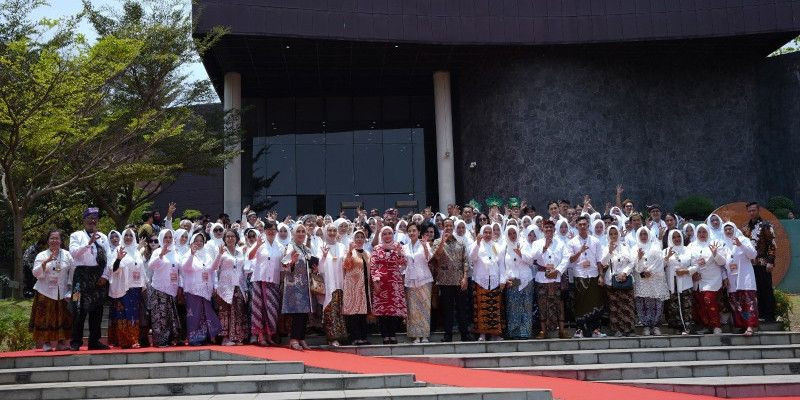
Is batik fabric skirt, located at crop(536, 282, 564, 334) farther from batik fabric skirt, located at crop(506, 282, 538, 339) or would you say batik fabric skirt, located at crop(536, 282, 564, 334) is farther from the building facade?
the building facade

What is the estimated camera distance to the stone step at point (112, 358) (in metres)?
9.25

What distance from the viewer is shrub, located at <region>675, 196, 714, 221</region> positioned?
21938 mm

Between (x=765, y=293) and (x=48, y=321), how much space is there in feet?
33.5

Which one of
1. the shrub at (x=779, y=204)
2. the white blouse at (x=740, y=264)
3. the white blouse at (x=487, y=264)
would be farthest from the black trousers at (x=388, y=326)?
the shrub at (x=779, y=204)

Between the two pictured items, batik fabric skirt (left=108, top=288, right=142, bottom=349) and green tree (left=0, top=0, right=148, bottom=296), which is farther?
green tree (left=0, top=0, right=148, bottom=296)

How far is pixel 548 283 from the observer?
37.4 feet

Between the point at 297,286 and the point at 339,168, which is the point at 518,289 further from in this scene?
the point at 339,168

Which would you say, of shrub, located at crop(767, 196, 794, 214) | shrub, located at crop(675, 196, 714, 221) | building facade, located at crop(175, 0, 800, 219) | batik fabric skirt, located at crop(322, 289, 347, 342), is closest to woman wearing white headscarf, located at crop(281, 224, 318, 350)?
batik fabric skirt, located at crop(322, 289, 347, 342)

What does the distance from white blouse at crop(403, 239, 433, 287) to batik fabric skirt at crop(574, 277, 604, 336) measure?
2.20m

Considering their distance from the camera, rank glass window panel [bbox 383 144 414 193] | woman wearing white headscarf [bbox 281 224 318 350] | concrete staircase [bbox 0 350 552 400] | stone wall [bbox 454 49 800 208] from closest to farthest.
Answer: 1. concrete staircase [bbox 0 350 552 400]
2. woman wearing white headscarf [bbox 281 224 318 350]
3. stone wall [bbox 454 49 800 208]
4. glass window panel [bbox 383 144 414 193]

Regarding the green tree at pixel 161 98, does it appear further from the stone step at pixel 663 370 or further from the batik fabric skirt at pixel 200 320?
the stone step at pixel 663 370

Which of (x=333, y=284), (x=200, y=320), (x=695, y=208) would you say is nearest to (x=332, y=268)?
(x=333, y=284)

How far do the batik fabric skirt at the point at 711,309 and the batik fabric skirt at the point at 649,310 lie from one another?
2.01 ft

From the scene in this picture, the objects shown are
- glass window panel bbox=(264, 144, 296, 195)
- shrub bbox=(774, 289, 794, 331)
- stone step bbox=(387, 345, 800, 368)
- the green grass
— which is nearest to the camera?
stone step bbox=(387, 345, 800, 368)
